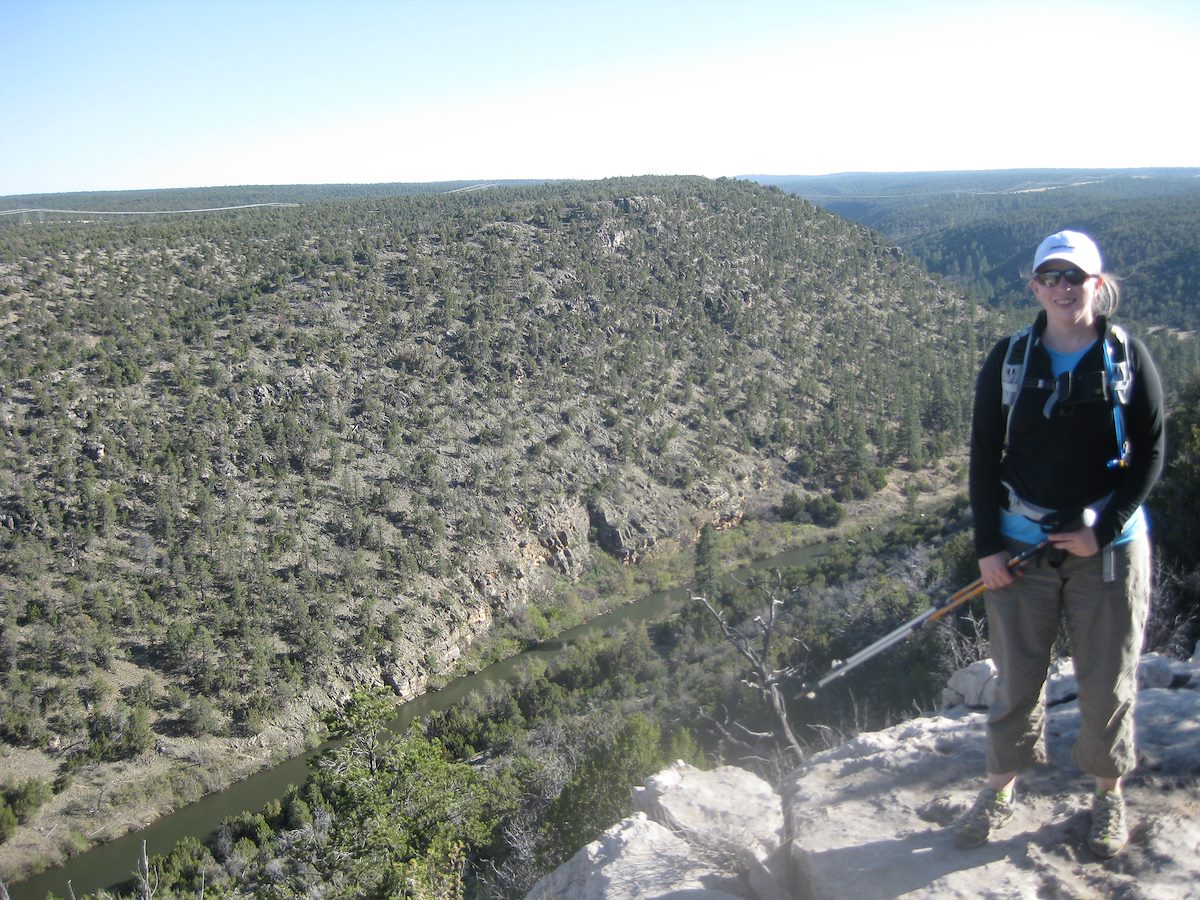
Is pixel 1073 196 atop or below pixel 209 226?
atop

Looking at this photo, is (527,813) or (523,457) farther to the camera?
(523,457)

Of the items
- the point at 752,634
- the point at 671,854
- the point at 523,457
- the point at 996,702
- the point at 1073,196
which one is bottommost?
the point at 752,634

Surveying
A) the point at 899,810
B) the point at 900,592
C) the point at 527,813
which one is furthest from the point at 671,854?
the point at 900,592

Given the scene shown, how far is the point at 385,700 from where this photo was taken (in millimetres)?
8508

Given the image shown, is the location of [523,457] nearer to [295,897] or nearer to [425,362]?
[425,362]

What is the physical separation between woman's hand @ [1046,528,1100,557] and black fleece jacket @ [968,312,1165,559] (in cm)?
3

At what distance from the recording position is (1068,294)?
105 inches

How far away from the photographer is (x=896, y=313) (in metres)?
50.3

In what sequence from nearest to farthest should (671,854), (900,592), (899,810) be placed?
(899,810) < (671,854) < (900,592)

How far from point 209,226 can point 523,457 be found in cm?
2733

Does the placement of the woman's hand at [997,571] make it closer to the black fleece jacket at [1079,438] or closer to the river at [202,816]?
the black fleece jacket at [1079,438]

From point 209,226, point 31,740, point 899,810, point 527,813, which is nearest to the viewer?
point 899,810

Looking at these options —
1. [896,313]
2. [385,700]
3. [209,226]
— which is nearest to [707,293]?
[896,313]

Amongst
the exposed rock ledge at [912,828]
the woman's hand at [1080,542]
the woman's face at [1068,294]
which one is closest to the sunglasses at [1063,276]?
the woman's face at [1068,294]
